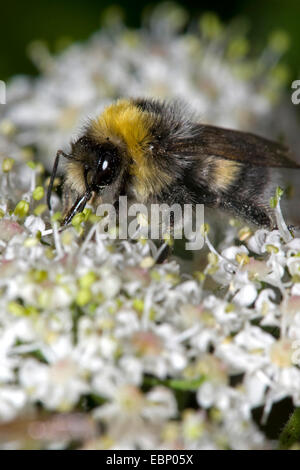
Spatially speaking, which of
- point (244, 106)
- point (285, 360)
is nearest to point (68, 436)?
point (285, 360)

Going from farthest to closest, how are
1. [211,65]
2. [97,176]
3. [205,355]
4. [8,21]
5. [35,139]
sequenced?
[8,21] → [211,65] → [35,139] → [97,176] → [205,355]

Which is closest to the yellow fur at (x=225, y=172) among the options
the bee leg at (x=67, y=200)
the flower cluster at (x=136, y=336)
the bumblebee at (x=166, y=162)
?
the bumblebee at (x=166, y=162)

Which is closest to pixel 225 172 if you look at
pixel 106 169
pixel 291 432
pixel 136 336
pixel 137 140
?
pixel 137 140

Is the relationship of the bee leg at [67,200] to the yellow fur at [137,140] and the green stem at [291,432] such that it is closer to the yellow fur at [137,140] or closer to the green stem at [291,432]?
the yellow fur at [137,140]

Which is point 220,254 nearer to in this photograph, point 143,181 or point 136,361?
point 143,181

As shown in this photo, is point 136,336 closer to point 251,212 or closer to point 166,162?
point 166,162

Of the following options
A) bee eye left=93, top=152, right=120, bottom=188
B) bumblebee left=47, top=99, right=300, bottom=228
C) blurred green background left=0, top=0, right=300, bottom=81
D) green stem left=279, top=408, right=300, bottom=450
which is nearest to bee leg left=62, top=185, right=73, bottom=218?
bumblebee left=47, top=99, right=300, bottom=228
